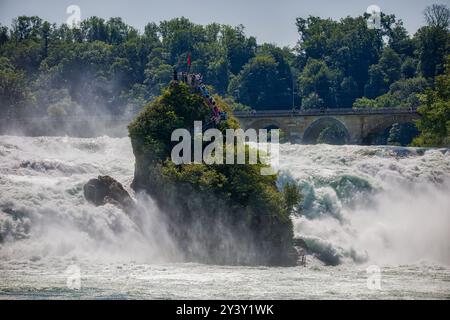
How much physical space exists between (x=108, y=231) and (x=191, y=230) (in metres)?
3.31

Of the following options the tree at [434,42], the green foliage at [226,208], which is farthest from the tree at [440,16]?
the green foliage at [226,208]

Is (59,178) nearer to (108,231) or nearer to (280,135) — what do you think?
(108,231)

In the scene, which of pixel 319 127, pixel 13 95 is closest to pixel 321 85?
pixel 319 127

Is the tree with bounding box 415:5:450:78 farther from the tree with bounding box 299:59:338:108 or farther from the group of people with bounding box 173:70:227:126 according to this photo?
the group of people with bounding box 173:70:227:126

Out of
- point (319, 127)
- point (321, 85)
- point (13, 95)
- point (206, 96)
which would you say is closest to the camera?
point (206, 96)

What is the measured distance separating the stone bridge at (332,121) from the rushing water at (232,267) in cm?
2595

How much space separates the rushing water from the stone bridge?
2595cm

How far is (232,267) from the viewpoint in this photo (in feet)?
174

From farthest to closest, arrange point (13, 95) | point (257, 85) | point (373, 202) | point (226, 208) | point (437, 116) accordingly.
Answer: point (257, 85) → point (13, 95) → point (437, 116) → point (373, 202) → point (226, 208)

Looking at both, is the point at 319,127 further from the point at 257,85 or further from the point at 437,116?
the point at 257,85

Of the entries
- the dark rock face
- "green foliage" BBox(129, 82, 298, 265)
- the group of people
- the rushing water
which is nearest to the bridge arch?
the rushing water

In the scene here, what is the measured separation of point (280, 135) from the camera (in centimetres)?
10194

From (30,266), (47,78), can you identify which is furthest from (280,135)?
(30,266)

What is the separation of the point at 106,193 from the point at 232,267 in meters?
6.83
